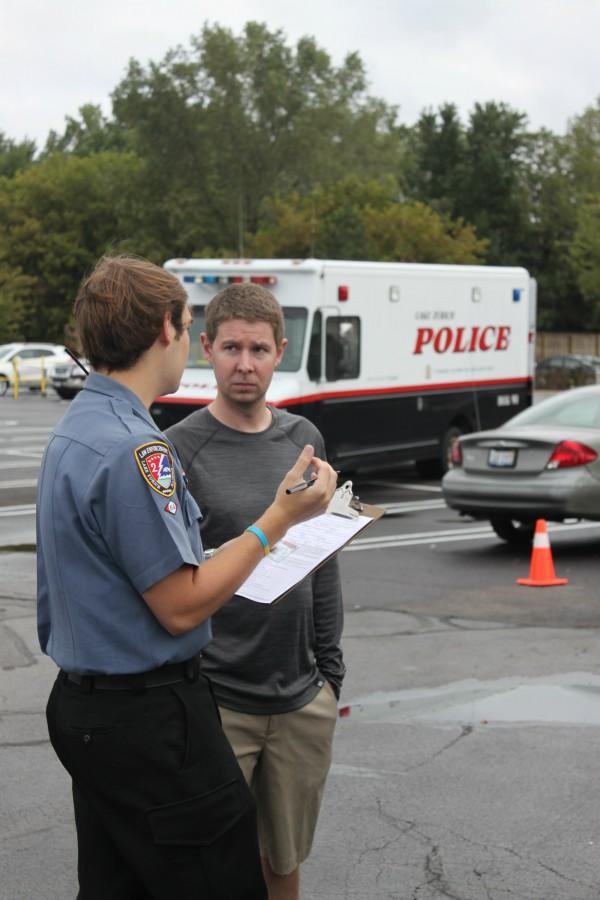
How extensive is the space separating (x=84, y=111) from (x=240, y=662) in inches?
4714

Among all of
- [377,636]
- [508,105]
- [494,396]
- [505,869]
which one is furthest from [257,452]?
[508,105]

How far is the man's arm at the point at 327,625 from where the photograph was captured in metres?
3.91

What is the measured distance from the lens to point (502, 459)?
12.8 m

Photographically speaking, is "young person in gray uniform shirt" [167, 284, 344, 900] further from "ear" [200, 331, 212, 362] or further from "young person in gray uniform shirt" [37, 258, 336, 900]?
"young person in gray uniform shirt" [37, 258, 336, 900]

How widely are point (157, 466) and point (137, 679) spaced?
426 millimetres

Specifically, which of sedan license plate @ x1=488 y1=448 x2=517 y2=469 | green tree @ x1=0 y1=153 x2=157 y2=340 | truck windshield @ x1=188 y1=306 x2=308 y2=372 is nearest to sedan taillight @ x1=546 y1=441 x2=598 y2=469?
sedan license plate @ x1=488 y1=448 x2=517 y2=469

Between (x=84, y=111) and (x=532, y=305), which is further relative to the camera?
(x=84, y=111)

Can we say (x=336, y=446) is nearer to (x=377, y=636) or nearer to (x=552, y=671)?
(x=377, y=636)

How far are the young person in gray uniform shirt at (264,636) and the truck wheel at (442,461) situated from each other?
1509cm

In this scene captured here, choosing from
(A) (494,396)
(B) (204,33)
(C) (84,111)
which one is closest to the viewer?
(A) (494,396)

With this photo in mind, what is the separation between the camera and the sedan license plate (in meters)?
12.8

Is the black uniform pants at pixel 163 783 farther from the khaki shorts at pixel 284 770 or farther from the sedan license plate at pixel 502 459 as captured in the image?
the sedan license plate at pixel 502 459

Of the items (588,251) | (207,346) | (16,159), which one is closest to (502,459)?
(207,346)

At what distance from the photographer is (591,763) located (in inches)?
242
